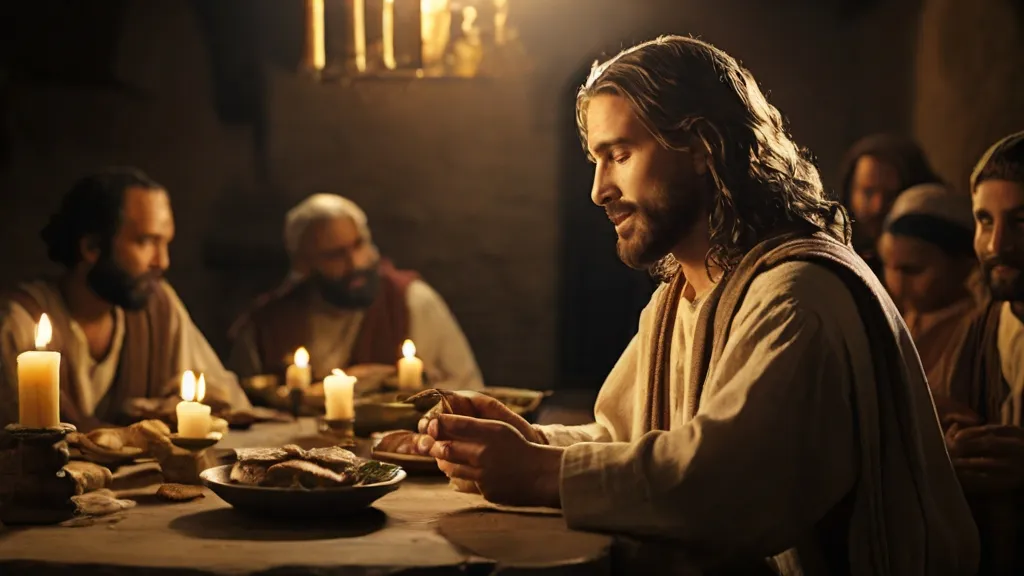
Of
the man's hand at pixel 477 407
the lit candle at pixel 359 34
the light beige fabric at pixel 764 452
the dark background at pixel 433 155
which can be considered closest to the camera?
the light beige fabric at pixel 764 452

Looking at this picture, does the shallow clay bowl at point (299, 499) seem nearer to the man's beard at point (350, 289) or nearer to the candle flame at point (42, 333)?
the candle flame at point (42, 333)

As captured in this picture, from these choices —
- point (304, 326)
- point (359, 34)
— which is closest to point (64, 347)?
point (304, 326)

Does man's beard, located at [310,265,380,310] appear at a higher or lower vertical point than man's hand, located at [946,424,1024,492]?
higher

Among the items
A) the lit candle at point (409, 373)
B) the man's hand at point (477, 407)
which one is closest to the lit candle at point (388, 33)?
the lit candle at point (409, 373)

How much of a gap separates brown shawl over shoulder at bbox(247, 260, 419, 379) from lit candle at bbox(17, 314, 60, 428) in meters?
4.29

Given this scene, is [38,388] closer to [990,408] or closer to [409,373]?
[409,373]

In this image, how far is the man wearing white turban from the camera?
22.6 ft

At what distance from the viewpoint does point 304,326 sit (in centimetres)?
693

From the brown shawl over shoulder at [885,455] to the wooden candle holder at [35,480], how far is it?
1463 millimetres

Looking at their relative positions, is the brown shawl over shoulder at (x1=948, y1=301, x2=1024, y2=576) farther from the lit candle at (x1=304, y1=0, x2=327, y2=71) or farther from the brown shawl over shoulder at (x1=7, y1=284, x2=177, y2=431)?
the lit candle at (x1=304, y1=0, x2=327, y2=71)

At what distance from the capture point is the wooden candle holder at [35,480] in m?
2.49

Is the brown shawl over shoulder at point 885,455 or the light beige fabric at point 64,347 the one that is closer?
the brown shawl over shoulder at point 885,455

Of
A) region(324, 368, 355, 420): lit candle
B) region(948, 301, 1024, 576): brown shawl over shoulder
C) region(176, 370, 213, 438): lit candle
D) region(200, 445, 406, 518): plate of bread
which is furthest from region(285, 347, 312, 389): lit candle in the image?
region(948, 301, 1024, 576): brown shawl over shoulder

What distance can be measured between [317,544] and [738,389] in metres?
0.89
